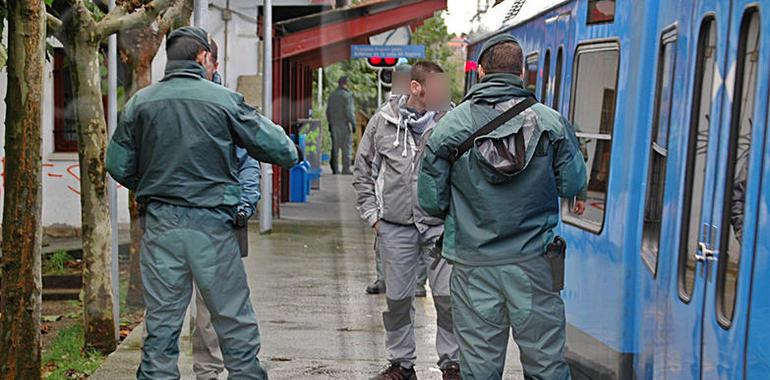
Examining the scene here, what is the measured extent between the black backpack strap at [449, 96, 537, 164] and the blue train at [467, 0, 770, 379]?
1.74ft

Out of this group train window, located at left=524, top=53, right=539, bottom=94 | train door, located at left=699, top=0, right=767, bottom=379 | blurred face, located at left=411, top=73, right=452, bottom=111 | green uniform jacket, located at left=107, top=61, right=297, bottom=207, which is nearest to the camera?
train door, located at left=699, top=0, right=767, bottom=379

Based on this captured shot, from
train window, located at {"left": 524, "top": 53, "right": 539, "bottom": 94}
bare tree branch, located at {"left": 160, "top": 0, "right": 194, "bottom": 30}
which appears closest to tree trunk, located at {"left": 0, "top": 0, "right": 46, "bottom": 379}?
bare tree branch, located at {"left": 160, "top": 0, "right": 194, "bottom": 30}

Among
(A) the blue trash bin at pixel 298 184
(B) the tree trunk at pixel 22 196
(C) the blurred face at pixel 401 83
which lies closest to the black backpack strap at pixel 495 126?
(C) the blurred face at pixel 401 83

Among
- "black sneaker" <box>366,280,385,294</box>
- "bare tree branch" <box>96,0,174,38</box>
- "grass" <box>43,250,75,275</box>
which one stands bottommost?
"grass" <box>43,250,75,275</box>

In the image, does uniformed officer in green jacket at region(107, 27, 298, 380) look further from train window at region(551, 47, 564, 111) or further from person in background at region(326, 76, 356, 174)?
person in background at region(326, 76, 356, 174)

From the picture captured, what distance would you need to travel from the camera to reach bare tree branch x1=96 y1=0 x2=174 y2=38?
9.73 meters

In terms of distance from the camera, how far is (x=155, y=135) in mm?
6266

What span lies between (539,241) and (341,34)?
14.6 meters

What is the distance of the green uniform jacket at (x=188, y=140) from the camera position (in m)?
6.25

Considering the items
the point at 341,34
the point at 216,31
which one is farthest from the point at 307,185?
the point at 216,31

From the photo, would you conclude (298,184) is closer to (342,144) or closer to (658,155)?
(342,144)

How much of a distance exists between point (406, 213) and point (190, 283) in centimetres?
157

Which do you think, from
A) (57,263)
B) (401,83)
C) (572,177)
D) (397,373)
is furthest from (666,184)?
(57,263)

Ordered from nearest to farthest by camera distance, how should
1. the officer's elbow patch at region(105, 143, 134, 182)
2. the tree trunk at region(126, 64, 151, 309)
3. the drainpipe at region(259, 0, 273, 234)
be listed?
1. the officer's elbow patch at region(105, 143, 134, 182)
2. the tree trunk at region(126, 64, 151, 309)
3. the drainpipe at region(259, 0, 273, 234)
